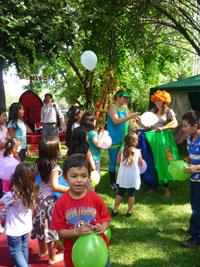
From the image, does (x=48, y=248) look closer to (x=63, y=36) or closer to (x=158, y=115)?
(x=158, y=115)

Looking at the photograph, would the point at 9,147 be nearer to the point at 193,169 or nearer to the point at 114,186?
the point at 193,169

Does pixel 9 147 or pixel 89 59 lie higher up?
pixel 89 59

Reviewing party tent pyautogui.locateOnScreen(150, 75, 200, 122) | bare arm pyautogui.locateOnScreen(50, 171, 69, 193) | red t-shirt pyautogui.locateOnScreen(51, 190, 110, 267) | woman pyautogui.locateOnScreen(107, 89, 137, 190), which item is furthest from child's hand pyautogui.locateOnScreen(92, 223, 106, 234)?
party tent pyautogui.locateOnScreen(150, 75, 200, 122)

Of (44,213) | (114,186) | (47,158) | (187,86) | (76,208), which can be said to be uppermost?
(187,86)

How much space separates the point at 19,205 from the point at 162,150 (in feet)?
11.0

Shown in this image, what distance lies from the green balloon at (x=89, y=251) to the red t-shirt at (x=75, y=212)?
200mm

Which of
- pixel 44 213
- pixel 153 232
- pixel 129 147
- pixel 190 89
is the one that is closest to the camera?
pixel 44 213

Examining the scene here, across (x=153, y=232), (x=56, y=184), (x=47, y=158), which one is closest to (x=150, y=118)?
(x=153, y=232)

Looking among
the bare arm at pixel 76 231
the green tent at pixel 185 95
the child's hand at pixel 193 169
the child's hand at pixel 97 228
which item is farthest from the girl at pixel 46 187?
the green tent at pixel 185 95

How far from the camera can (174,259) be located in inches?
150

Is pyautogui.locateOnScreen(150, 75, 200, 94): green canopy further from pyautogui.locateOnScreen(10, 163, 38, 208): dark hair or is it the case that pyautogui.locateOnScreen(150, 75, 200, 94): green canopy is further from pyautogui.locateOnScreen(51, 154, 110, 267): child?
pyautogui.locateOnScreen(51, 154, 110, 267): child

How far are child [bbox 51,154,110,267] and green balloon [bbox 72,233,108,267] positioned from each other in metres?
0.14

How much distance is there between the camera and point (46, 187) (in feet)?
11.6

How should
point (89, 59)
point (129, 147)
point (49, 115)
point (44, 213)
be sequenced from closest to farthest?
point (44, 213)
point (129, 147)
point (89, 59)
point (49, 115)
